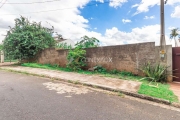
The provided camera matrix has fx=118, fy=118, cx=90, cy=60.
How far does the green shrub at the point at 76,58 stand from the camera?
319 inches

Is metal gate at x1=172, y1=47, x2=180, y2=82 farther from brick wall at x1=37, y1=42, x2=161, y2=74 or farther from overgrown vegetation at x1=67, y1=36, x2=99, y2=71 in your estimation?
overgrown vegetation at x1=67, y1=36, x2=99, y2=71

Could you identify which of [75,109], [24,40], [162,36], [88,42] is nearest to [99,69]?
[88,42]

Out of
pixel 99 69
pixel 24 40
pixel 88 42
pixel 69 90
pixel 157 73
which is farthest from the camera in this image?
pixel 24 40

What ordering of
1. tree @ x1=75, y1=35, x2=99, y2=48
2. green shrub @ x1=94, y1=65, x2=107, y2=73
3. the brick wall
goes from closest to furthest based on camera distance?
the brick wall < green shrub @ x1=94, y1=65, x2=107, y2=73 < tree @ x1=75, y1=35, x2=99, y2=48

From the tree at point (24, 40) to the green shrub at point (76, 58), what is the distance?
5054 mm

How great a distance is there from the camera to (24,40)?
11398 mm

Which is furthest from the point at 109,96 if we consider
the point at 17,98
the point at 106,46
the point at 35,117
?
the point at 106,46

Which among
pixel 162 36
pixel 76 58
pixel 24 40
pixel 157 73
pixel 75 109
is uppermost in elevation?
pixel 24 40

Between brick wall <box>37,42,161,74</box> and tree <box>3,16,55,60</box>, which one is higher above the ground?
tree <box>3,16,55,60</box>

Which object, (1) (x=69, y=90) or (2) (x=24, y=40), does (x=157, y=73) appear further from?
(2) (x=24, y=40)

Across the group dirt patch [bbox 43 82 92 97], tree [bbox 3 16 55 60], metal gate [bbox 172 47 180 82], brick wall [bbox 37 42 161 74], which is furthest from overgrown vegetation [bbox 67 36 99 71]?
metal gate [bbox 172 47 180 82]

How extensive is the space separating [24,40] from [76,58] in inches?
256

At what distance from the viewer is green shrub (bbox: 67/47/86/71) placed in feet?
26.6

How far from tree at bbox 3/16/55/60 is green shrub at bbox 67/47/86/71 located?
Answer: 505 centimetres
